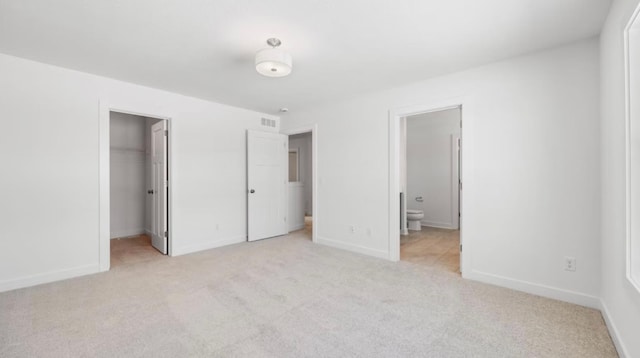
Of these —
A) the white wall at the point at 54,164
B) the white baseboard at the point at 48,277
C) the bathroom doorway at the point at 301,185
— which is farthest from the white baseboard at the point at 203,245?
the bathroom doorway at the point at 301,185

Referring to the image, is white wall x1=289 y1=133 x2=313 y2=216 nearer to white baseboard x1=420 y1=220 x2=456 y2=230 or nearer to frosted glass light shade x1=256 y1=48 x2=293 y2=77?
white baseboard x1=420 y1=220 x2=456 y2=230

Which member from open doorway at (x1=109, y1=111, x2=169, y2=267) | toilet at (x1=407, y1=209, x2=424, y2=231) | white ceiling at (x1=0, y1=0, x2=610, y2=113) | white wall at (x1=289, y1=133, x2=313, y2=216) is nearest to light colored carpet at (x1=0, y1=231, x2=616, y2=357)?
open doorway at (x1=109, y1=111, x2=169, y2=267)

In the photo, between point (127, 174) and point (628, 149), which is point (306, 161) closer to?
point (127, 174)

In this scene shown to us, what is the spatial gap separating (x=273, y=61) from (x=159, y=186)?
308cm

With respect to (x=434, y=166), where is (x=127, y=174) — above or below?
below

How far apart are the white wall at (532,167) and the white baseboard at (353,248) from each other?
117 cm

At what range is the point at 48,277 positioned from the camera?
10.1 feet

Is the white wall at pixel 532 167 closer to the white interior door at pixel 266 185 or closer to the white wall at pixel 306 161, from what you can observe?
the white interior door at pixel 266 185

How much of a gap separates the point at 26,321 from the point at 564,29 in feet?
16.6

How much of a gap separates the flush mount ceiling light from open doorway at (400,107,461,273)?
10.8 ft

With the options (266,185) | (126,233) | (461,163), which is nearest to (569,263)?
(461,163)

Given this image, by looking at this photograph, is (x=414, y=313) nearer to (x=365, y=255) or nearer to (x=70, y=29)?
(x=365, y=255)

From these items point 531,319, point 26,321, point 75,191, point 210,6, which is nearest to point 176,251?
point 75,191

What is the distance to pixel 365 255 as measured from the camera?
4.12m
